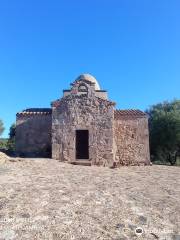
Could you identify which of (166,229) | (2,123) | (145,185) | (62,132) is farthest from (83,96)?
(2,123)

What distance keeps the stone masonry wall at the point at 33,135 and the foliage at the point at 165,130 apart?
1287cm

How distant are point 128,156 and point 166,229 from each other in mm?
11672

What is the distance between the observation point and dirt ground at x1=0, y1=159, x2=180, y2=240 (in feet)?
21.3

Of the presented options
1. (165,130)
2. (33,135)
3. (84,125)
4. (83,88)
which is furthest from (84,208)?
(165,130)

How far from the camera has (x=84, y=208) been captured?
7.81 metres

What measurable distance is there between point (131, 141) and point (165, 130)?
9.86m

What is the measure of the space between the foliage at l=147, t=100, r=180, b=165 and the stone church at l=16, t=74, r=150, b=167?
30.4 feet

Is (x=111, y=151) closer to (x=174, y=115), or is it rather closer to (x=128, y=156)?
(x=128, y=156)

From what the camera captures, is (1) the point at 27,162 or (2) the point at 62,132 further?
(2) the point at 62,132

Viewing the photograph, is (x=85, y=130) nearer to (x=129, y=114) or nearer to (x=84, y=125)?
(x=84, y=125)

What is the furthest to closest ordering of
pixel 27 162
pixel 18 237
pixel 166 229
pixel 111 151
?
pixel 111 151 < pixel 27 162 < pixel 166 229 < pixel 18 237

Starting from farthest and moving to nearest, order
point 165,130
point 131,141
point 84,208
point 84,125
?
point 165,130 < point 131,141 < point 84,125 < point 84,208

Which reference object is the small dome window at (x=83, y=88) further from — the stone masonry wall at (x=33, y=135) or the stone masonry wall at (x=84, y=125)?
the stone masonry wall at (x=33, y=135)

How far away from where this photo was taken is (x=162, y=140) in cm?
2794
